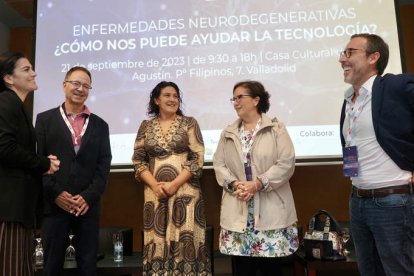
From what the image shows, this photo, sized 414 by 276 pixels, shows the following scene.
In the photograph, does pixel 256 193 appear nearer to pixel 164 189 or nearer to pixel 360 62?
pixel 164 189

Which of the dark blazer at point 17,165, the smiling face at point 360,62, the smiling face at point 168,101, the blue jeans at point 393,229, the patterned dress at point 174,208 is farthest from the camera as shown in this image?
the smiling face at point 168,101

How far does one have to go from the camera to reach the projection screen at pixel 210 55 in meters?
3.23

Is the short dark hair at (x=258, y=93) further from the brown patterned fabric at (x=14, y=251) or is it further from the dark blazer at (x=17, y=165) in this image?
the brown patterned fabric at (x=14, y=251)

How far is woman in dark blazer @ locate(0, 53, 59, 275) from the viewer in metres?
1.72

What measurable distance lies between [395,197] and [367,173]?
0.15 meters

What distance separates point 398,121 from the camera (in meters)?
1.69

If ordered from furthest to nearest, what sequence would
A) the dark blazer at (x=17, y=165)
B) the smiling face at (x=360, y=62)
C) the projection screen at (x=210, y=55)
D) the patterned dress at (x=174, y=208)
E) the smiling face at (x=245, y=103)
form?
the projection screen at (x=210, y=55) → the smiling face at (x=245, y=103) → the patterned dress at (x=174, y=208) → the smiling face at (x=360, y=62) → the dark blazer at (x=17, y=165)

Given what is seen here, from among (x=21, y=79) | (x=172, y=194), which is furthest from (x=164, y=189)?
(x=21, y=79)

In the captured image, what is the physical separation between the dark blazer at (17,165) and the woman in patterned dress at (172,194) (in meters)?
0.68

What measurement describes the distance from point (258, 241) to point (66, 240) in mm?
1084

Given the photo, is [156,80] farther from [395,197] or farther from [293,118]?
[395,197]

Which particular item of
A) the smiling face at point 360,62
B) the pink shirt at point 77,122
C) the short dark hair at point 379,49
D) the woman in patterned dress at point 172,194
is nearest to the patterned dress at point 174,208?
the woman in patterned dress at point 172,194

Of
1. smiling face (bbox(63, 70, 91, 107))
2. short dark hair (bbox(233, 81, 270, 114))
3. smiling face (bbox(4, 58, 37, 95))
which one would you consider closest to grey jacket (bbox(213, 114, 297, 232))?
short dark hair (bbox(233, 81, 270, 114))

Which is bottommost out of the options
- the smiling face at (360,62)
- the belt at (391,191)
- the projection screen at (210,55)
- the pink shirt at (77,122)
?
the belt at (391,191)
